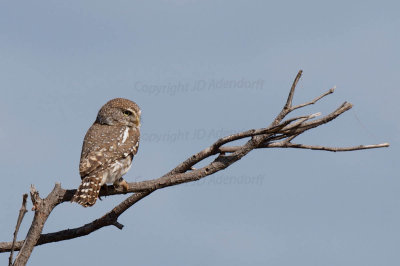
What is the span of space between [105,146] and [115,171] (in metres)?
0.50

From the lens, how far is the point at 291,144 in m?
7.29

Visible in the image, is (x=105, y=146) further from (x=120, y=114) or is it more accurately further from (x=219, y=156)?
(x=219, y=156)

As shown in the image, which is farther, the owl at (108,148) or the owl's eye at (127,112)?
the owl's eye at (127,112)

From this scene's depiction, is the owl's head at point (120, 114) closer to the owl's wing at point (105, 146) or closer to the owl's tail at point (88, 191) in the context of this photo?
the owl's wing at point (105, 146)

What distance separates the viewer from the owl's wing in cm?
834

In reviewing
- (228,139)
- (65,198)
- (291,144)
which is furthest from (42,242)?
(291,144)

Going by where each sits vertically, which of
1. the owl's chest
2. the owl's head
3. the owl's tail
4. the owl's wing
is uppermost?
the owl's head

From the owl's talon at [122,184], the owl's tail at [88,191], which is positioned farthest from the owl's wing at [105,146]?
the owl's talon at [122,184]

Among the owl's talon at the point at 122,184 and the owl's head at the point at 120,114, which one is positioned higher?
the owl's head at the point at 120,114

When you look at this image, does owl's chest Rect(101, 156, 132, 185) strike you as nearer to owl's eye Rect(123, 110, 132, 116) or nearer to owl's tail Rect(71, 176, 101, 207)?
owl's tail Rect(71, 176, 101, 207)

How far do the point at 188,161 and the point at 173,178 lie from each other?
0.44 m

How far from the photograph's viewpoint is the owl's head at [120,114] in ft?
32.2

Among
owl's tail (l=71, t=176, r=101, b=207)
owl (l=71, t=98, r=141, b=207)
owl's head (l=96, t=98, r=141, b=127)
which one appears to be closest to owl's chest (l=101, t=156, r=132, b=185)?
owl (l=71, t=98, r=141, b=207)

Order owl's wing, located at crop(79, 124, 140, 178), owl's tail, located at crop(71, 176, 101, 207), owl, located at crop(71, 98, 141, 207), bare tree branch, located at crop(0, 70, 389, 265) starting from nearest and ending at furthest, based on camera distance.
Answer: bare tree branch, located at crop(0, 70, 389, 265) → owl's tail, located at crop(71, 176, 101, 207) → owl, located at crop(71, 98, 141, 207) → owl's wing, located at crop(79, 124, 140, 178)
